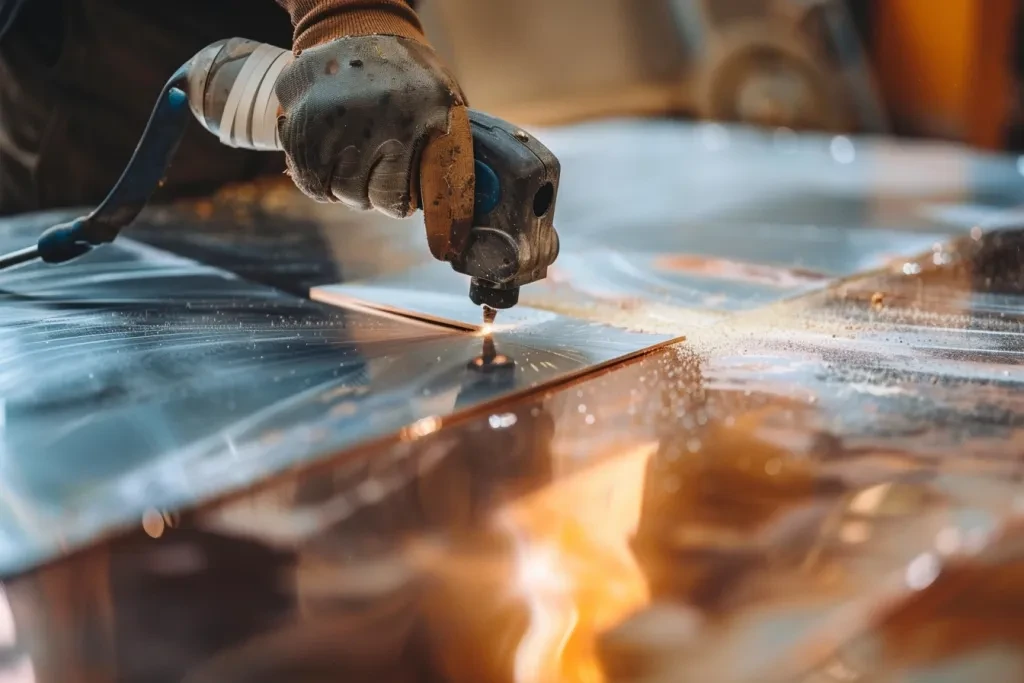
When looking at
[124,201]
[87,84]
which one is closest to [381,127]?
[124,201]

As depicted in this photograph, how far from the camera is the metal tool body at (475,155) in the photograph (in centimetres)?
93

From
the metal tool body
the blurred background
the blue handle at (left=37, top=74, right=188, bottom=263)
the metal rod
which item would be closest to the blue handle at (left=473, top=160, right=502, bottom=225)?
the metal tool body

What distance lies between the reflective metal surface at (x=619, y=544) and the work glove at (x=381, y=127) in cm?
16

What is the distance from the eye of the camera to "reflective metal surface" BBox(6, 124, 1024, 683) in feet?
1.90

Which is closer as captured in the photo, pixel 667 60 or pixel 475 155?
pixel 475 155

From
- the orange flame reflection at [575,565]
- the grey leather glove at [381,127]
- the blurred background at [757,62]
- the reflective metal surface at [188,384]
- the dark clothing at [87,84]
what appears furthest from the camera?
the blurred background at [757,62]

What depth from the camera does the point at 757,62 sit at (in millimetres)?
3207

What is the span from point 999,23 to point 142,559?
3022mm

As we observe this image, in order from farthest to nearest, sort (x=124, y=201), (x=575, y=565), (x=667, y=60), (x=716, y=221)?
(x=667, y=60) < (x=716, y=221) < (x=124, y=201) < (x=575, y=565)

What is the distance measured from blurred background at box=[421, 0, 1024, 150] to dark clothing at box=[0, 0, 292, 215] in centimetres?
128

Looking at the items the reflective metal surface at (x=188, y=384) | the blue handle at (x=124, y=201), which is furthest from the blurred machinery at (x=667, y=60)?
the reflective metal surface at (x=188, y=384)

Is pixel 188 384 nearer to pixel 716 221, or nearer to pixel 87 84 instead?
pixel 87 84

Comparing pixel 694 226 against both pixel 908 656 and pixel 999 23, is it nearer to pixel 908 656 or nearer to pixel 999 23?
pixel 908 656

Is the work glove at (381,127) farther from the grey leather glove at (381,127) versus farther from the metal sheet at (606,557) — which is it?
the metal sheet at (606,557)
